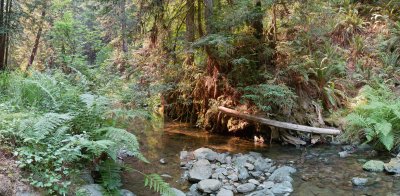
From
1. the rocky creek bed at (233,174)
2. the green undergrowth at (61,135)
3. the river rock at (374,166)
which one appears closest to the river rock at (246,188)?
the rocky creek bed at (233,174)

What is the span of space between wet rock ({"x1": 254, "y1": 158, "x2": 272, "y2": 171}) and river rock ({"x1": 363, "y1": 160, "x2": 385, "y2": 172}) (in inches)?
66.1

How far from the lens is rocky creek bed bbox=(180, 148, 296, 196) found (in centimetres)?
538

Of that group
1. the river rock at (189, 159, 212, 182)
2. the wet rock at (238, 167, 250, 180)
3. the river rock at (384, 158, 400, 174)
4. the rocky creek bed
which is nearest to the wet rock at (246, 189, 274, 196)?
the rocky creek bed

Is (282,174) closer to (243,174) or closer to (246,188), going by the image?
(243,174)

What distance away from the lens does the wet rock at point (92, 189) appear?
3.96 meters

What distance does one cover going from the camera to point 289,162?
22.1 feet

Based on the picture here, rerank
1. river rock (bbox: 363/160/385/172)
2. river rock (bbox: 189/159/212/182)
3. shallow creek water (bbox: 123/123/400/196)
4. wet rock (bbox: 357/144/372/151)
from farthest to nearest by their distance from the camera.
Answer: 1. wet rock (bbox: 357/144/372/151)
2. river rock (bbox: 363/160/385/172)
3. river rock (bbox: 189/159/212/182)
4. shallow creek water (bbox: 123/123/400/196)

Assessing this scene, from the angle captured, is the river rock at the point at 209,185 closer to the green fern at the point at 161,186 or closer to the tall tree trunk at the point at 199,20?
the green fern at the point at 161,186

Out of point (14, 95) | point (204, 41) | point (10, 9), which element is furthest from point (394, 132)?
point (10, 9)

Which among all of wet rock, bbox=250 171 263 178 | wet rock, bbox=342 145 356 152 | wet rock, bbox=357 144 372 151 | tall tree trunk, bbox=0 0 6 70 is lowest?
wet rock, bbox=250 171 263 178

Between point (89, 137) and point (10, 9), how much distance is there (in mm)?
5657

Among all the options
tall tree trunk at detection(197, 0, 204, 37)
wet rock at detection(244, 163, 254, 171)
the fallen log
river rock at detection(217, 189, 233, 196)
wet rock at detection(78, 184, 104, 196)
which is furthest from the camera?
tall tree trunk at detection(197, 0, 204, 37)

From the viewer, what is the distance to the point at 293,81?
27.2 feet

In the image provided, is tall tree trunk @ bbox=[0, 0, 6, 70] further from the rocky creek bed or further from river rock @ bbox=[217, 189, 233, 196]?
river rock @ bbox=[217, 189, 233, 196]
